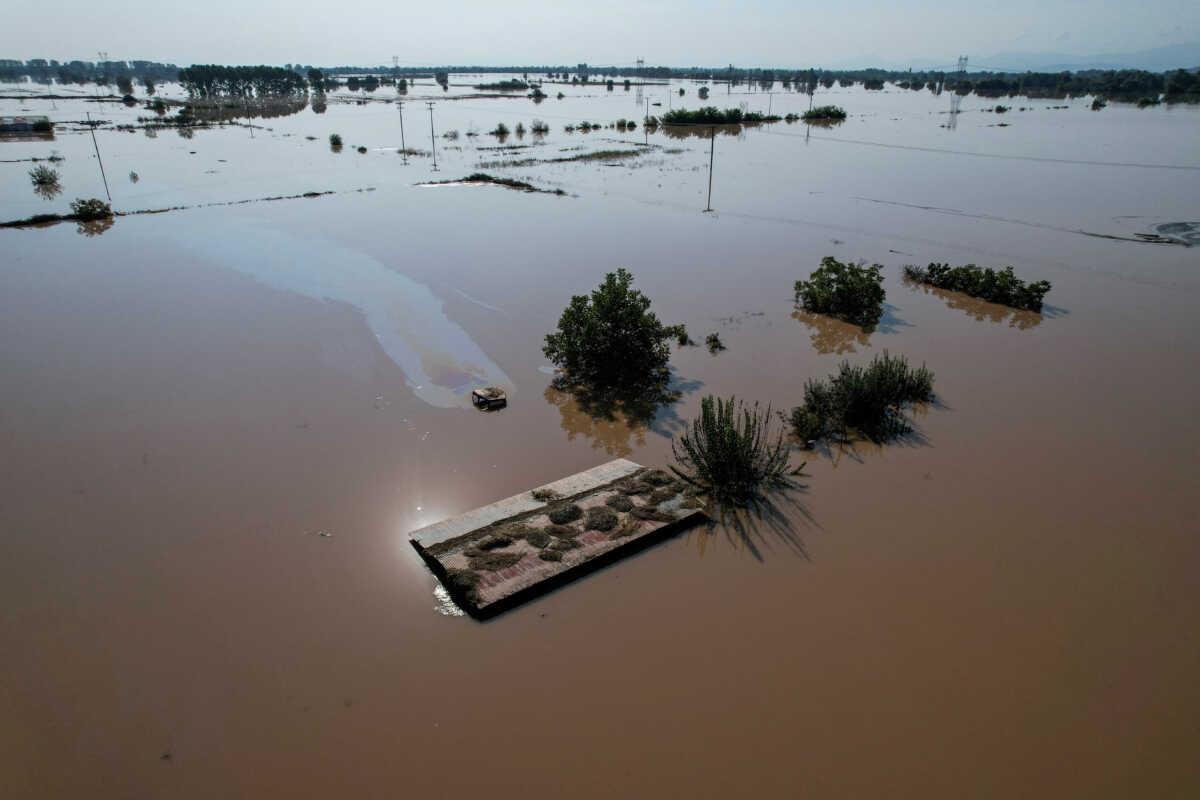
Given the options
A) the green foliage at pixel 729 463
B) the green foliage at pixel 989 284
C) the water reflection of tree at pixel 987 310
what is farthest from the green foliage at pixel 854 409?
the green foliage at pixel 989 284

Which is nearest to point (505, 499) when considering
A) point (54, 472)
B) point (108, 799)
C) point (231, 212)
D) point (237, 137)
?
point (108, 799)

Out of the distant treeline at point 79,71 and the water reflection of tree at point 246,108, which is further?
the distant treeline at point 79,71

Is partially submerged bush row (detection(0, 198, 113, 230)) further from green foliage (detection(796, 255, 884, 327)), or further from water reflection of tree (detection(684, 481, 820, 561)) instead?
water reflection of tree (detection(684, 481, 820, 561))

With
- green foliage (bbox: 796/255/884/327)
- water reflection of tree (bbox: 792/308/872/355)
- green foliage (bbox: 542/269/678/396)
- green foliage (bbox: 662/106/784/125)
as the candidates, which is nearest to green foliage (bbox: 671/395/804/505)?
green foliage (bbox: 542/269/678/396)

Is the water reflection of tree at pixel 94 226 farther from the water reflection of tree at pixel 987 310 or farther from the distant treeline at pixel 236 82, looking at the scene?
the distant treeline at pixel 236 82

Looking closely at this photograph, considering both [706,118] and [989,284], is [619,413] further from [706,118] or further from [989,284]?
[706,118]

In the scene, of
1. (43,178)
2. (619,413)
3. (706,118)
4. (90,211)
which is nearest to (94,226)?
(90,211)
